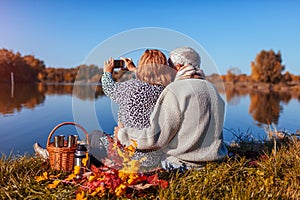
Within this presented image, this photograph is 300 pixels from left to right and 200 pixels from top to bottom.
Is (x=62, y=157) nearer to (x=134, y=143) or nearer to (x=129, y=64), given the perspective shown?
(x=134, y=143)

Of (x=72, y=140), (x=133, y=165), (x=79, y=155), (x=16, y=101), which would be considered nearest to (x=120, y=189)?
(x=133, y=165)

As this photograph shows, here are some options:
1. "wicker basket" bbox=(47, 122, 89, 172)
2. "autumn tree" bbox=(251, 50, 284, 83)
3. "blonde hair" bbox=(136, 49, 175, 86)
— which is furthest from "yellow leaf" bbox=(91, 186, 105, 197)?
"autumn tree" bbox=(251, 50, 284, 83)

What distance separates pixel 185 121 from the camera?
2.99 meters

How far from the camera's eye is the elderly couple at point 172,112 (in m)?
2.92

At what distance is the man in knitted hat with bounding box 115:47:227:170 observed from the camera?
2.91 metres

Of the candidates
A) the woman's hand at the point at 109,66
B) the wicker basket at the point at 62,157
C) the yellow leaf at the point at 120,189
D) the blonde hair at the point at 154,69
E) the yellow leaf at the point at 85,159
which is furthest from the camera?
the woman's hand at the point at 109,66

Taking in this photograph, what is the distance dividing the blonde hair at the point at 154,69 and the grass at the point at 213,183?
1.02m

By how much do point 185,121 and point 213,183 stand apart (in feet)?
2.23

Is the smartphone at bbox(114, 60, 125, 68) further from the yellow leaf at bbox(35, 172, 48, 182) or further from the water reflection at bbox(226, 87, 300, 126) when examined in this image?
the water reflection at bbox(226, 87, 300, 126)

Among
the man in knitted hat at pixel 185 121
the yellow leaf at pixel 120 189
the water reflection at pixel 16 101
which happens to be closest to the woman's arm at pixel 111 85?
the man in knitted hat at pixel 185 121

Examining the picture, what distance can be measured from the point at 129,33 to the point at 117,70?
58 cm

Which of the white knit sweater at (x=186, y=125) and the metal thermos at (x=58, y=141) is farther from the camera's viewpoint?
the metal thermos at (x=58, y=141)

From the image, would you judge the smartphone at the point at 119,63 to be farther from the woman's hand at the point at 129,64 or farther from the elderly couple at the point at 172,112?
the elderly couple at the point at 172,112

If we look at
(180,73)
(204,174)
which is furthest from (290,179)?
(180,73)
